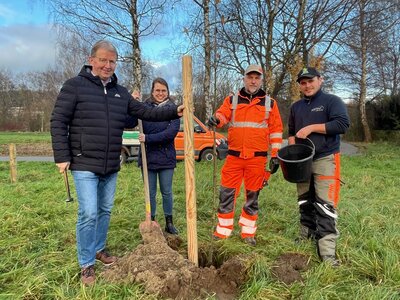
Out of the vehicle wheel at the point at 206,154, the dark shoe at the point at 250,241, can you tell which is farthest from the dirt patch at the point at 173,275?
the vehicle wheel at the point at 206,154

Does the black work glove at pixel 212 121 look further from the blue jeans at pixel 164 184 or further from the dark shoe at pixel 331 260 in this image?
the dark shoe at pixel 331 260

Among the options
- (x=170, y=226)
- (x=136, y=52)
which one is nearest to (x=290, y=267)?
(x=170, y=226)

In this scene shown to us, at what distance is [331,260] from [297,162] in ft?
3.24

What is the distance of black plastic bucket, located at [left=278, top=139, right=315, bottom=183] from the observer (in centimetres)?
345

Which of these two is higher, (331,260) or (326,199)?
(326,199)

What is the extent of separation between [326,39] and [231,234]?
8.97m

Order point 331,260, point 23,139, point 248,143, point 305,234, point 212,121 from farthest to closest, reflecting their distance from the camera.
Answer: point 23,139, point 305,234, point 248,143, point 212,121, point 331,260

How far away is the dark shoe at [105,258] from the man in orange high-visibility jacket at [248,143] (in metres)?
1.27

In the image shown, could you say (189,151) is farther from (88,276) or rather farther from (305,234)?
(305,234)

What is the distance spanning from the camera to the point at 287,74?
466 inches

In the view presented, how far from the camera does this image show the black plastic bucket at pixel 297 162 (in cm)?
345

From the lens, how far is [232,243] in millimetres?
3785

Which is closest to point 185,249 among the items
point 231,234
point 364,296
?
point 231,234

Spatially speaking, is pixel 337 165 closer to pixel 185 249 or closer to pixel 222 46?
pixel 185 249
